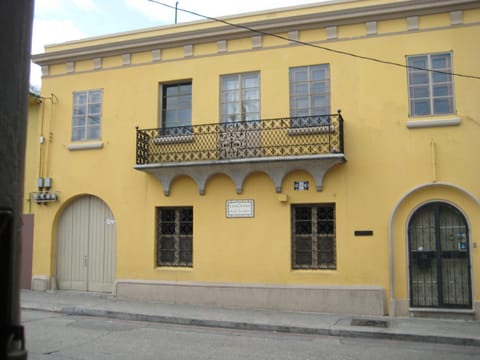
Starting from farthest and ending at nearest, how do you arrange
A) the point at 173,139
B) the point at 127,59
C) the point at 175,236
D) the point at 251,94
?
the point at 127,59, the point at 175,236, the point at 173,139, the point at 251,94

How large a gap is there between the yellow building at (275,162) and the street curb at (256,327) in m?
1.53

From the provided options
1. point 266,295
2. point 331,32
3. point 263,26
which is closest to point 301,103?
point 331,32

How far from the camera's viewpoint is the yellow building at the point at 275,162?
1052cm

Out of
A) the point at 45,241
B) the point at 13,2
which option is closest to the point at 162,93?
the point at 45,241

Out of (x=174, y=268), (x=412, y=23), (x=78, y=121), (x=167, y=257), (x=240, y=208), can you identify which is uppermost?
(x=412, y=23)

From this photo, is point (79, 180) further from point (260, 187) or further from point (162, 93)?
point (260, 187)

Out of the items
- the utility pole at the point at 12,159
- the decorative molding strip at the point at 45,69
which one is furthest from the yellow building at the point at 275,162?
the utility pole at the point at 12,159

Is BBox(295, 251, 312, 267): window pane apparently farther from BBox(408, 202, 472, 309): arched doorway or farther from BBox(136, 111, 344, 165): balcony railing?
BBox(136, 111, 344, 165): balcony railing

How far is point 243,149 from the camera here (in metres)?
11.6

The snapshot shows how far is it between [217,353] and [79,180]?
7.68 m

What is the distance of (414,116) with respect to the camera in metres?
10.8

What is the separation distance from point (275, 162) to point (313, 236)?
2.02 meters

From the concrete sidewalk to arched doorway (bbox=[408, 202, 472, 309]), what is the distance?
1.76 ft

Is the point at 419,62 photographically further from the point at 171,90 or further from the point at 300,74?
the point at 171,90
